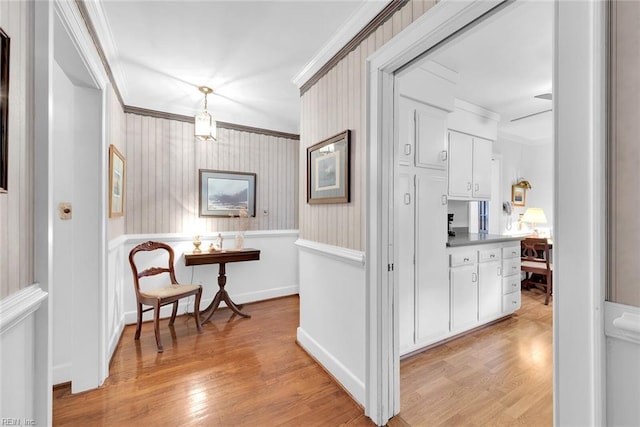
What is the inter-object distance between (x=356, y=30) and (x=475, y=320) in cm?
286

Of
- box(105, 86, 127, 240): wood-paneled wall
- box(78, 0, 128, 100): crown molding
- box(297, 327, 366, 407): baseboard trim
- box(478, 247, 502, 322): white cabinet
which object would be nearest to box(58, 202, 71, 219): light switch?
box(105, 86, 127, 240): wood-paneled wall

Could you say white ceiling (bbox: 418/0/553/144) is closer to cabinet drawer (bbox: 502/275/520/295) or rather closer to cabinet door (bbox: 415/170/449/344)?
cabinet door (bbox: 415/170/449/344)

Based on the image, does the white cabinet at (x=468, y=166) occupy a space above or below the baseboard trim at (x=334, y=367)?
above

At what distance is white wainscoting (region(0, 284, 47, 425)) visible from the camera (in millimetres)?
804

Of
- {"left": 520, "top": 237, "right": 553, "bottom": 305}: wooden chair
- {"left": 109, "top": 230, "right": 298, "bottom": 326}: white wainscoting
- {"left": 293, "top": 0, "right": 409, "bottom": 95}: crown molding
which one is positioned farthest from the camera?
{"left": 520, "top": 237, "right": 553, "bottom": 305}: wooden chair

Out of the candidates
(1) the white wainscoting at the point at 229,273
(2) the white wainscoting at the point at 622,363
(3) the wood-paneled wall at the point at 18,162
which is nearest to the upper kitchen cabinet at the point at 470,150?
(1) the white wainscoting at the point at 229,273

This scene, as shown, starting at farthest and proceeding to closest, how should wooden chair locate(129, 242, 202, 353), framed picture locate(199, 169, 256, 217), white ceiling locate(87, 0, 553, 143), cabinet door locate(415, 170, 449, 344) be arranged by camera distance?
framed picture locate(199, 169, 256, 217) → wooden chair locate(129, 242, 202, 353) → cabinet door locate(415, 170, 449, 344) → white ceiling locate(87, 0, 553, 143)

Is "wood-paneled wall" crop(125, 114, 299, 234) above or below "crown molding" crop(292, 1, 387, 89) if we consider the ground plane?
below

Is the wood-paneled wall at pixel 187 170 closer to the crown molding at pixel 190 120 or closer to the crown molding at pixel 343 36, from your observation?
the crown molding at pixel 190 120

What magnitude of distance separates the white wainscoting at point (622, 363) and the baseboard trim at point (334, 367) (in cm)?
128

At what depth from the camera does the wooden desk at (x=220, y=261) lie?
10.4 feet

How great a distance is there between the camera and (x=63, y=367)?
2.03 m

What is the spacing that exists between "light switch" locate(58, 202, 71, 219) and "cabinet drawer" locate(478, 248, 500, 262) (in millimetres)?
3568

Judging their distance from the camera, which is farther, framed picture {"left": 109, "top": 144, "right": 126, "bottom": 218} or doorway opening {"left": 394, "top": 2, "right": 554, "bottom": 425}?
framed picture {"left": 109, "top": 144, "right": 126, "bottom": 218}
